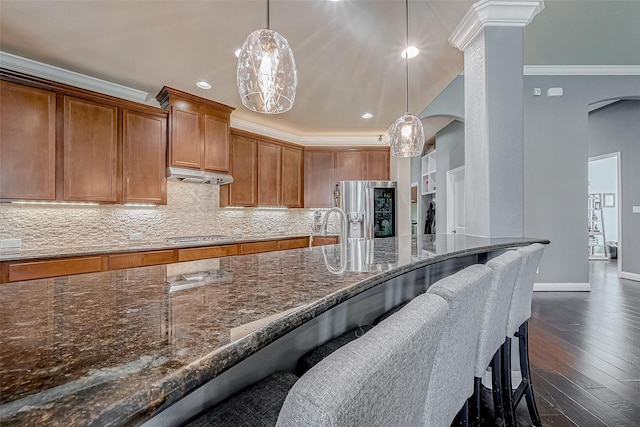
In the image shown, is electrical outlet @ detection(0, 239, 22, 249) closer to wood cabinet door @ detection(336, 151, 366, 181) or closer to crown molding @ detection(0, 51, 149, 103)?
crown molding @ detection(0, 51, 149, 103)

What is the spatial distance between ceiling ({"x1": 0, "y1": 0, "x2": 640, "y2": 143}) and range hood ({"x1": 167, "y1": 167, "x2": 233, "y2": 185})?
0.90 meters

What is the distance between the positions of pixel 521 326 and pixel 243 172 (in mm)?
3751

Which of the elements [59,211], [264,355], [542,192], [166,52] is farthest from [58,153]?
[542,192]

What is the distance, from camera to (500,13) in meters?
2.07

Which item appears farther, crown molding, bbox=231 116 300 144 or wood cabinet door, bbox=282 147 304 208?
wood cabinet door, bbox=282 147 304 208

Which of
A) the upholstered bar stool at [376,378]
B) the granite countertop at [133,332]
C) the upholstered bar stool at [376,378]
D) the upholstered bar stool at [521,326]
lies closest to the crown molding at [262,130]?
the granite countertop at [133,332]

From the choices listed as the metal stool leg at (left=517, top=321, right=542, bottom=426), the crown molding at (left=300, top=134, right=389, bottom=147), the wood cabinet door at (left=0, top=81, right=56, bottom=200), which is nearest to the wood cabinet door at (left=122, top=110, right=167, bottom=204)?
the wood cabinet door at (left=0, top=81, right=56, bottom=200)

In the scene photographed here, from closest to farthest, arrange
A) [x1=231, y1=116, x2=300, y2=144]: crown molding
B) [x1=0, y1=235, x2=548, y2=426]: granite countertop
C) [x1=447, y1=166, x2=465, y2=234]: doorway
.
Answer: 1. [x1=0, y1=235, x2=548, y2=426]: granite countertop
2. [x1=231, y1=116, x2=300, y2=144]: crown molding
3. [x1=447, y1=166, x2=465, y2=234]: doorway

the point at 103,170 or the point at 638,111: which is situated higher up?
the point at 638,111

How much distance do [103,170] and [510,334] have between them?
3578mm

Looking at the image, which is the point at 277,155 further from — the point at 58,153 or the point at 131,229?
the point at 58,153

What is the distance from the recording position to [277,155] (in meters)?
4.87

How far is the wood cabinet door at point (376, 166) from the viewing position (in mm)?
5266

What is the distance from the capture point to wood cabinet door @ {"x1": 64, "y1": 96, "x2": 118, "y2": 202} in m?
2.84
